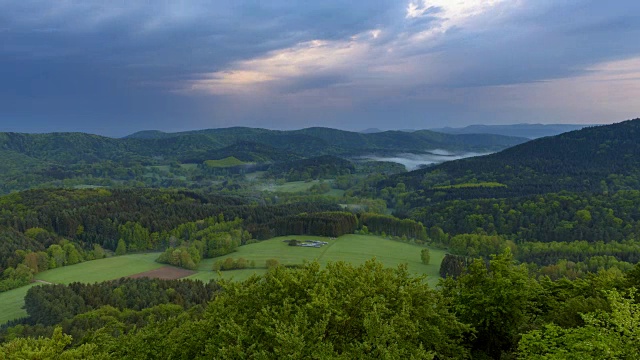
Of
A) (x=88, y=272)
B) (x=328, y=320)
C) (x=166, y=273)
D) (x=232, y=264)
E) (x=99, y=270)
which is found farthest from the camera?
(x=99, y=270)

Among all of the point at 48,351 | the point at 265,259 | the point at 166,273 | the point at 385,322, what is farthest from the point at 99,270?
the point at 385,322

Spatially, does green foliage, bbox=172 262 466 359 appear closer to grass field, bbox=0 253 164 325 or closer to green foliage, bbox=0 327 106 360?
green foliage, bbox=0 327 106 360

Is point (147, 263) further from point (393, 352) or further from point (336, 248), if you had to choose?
point (393, 352)

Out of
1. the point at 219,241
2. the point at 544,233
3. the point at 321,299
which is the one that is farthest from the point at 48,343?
the point at 544,233

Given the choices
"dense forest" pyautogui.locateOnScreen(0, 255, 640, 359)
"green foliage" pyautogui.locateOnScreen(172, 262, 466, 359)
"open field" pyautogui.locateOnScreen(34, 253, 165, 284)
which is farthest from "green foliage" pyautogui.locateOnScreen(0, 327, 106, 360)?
"open field" pyautogui.locateOnScreen(34, 253, 165, 284)

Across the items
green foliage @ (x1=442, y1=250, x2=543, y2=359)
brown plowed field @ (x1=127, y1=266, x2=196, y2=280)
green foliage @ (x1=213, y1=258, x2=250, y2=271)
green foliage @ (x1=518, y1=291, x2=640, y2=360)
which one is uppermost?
green foliage @ (x1=518, y1=291, x2=640, y2=360)

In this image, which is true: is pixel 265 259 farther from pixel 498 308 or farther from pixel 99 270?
pixel 498 308

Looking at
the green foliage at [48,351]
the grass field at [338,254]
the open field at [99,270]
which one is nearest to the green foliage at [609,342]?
the green foliage at [48,351]

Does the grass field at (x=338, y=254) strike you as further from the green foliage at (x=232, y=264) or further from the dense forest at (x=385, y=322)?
the dense forest at (x=385, y=322)
